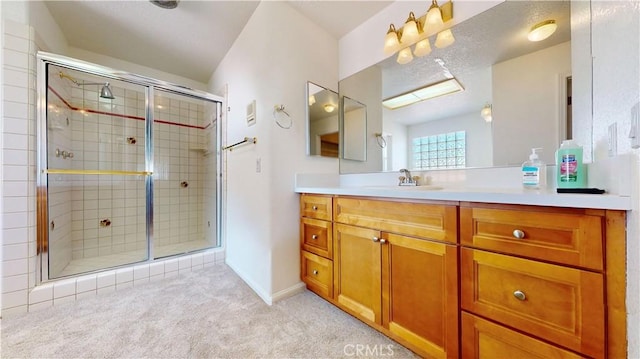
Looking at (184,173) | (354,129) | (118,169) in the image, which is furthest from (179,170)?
(354,129)

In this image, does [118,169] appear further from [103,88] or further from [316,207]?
[316,207]

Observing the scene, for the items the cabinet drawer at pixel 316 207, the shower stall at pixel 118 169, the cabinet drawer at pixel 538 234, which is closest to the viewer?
the cabinet drawer at pixel 538 234

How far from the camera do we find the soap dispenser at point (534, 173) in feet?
3.32

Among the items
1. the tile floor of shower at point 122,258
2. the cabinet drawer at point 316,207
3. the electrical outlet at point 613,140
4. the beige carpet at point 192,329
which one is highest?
the electrical outlet at point 613,140

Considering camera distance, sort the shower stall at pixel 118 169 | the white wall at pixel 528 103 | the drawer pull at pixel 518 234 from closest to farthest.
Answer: the drawer pull at pixel 518 234
the white wall at pixel 528 103
the shower stall at pixel 118 169

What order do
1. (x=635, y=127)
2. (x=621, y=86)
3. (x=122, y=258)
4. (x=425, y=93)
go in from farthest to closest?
(x=122, y=258)
(x=425, y=93)
(x=621, y=86)
(x=635, y=127)

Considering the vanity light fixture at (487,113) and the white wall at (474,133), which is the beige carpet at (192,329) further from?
the vanity light fixture at (487,113)

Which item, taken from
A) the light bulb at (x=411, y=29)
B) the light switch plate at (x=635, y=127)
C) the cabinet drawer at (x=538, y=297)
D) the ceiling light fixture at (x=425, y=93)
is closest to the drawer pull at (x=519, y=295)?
the cabinet drawer at (x=538, y=297)

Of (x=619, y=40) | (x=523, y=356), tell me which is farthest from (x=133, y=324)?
(x=619, y=40)

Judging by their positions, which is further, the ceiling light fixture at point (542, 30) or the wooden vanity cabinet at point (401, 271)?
the ceiling light fixture at point (542, 30)

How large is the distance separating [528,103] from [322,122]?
1.32 meters

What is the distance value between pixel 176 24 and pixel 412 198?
2.51 meters

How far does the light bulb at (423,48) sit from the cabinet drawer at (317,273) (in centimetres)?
160

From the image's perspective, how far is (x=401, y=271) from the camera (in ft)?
3.56
